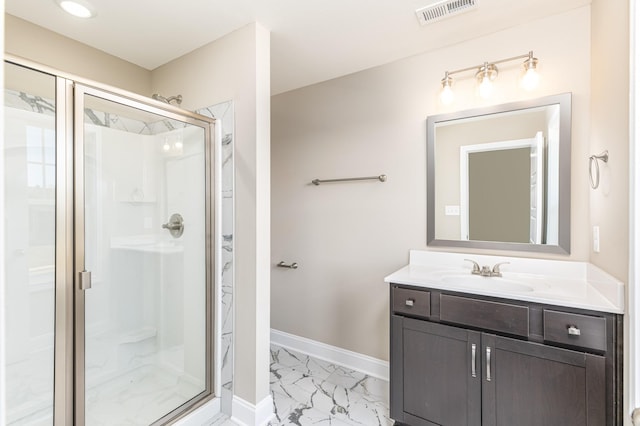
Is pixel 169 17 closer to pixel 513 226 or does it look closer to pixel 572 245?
pixel 513 226

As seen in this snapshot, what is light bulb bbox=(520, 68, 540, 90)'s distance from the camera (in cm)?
182

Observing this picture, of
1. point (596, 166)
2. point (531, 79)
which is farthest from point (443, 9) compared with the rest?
point (596, 166)

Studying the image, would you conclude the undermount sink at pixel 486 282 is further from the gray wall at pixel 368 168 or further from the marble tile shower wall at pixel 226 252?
the marble tile shower wall at pixel 226 252

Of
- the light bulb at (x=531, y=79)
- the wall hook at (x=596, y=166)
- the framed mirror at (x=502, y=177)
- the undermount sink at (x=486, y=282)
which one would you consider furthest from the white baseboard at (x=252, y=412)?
the light bulb at (x=531, y=79)

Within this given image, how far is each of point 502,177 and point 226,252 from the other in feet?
6.05

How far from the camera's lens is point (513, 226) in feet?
6.42

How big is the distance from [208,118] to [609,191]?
2196 mm

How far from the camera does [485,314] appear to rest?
1.57m

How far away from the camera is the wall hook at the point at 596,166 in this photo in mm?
1484

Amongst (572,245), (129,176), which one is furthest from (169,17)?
(572,245)

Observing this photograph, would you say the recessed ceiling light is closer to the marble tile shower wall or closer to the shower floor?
the marble tile shower wall

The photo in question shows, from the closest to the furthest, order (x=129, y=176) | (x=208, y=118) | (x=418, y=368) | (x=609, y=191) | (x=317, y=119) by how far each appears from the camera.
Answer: (x=609, y=191) → (x=418, y=368) → (x=129, y=176) → (x=208, y=118) → (x=317, y=119)

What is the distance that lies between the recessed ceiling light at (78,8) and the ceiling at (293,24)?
1.4 inches

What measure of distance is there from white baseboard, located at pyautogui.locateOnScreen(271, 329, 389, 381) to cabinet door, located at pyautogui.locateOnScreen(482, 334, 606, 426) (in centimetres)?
95
